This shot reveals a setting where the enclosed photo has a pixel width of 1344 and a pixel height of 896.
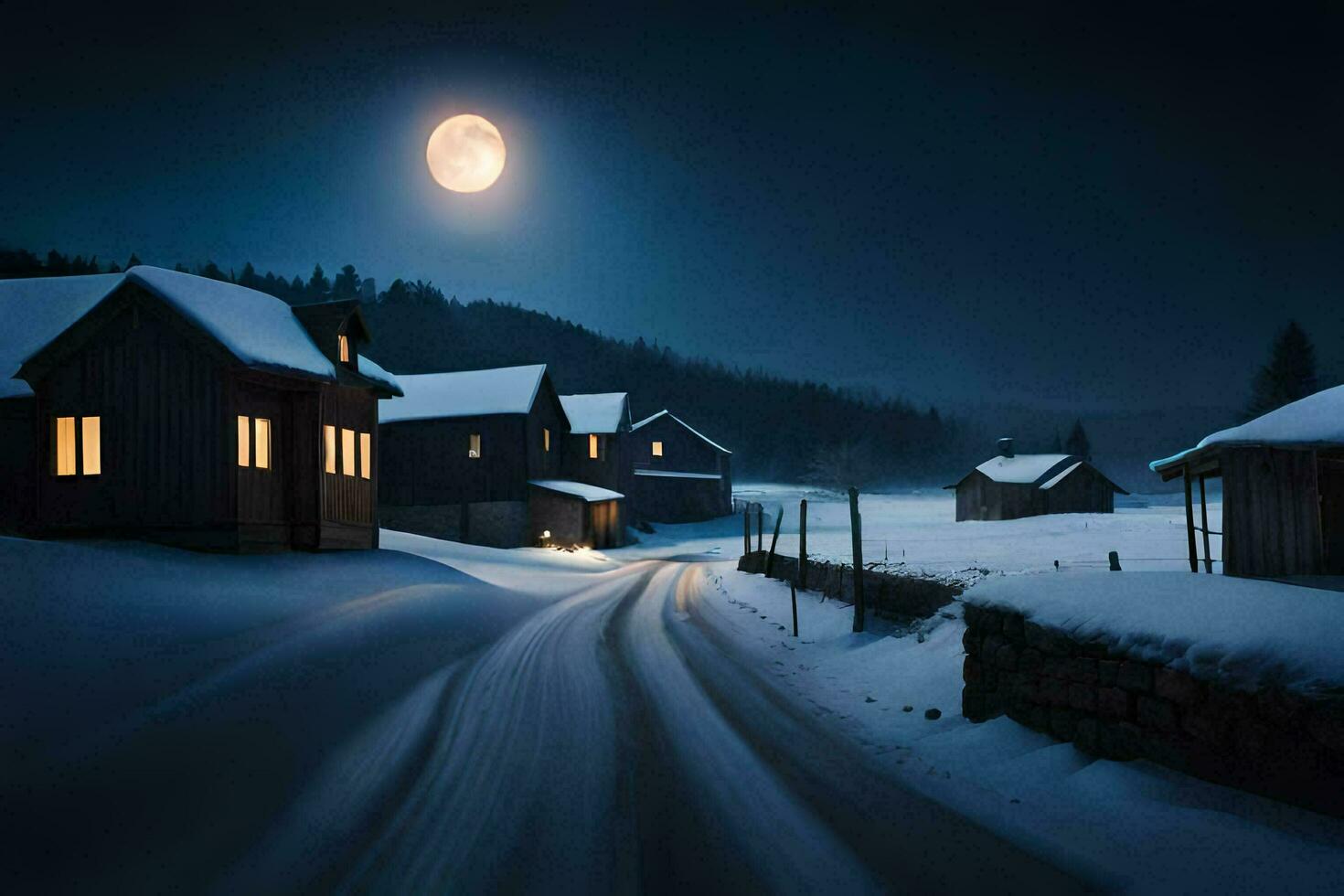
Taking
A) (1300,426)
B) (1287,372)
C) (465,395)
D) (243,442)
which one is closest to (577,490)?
(465,395)

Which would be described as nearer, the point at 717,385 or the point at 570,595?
the point at 570,595

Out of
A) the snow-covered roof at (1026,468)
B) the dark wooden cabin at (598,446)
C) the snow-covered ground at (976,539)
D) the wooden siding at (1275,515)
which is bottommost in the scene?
the snow-covered ground at (976,539)

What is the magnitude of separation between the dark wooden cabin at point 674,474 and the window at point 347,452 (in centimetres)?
3913

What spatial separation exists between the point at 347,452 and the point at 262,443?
135 inches

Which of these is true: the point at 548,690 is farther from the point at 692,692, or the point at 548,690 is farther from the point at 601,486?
the point at 601,486

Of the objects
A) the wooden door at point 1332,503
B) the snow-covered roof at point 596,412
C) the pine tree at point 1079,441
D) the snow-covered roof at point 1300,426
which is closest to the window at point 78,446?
the snow-covered roof at point 1300,426

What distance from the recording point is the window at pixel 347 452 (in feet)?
80.8

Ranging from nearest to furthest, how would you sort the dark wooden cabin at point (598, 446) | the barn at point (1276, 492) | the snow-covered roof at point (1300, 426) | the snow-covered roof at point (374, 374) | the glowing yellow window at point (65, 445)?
the snow-covered roof at point (1300, 426) → the barn at point (1276, 492) → the glowing yellow window at point (65, 445) → the snow-covered roof at point (374, 374) → the dark wooden cabin at point (598, 446)

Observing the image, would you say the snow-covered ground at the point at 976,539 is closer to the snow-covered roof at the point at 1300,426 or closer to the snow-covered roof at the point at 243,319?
the snow-covered roof at the point at 1300,426

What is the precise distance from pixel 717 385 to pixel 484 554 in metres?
134

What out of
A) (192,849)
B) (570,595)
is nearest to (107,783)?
(192,849)

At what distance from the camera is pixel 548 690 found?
9.95 metres

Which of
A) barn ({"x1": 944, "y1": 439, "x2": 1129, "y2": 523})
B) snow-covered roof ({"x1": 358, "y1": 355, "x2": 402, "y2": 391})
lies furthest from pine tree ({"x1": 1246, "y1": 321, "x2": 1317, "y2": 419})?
snow-covered roof ({"x1": 358, "y1": 355, "x2": 402, "y2": 391})

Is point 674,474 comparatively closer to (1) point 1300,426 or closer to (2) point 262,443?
(2) point 262,443
